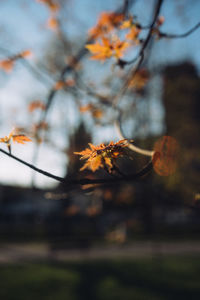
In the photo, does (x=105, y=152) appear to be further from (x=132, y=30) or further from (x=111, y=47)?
(x=132, y=30)

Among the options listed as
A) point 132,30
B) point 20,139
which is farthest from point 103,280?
point 132,30

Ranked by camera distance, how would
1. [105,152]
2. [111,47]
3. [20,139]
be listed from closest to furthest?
[105,152]
[20,139]
[111,47]

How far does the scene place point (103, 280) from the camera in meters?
7.34

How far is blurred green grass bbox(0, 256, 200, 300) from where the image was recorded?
611 cm

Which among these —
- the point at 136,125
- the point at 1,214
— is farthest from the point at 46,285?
the point at 1,214

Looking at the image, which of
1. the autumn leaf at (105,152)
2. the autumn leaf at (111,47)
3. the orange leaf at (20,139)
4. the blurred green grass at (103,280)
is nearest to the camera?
the autumn leaf at (105,152)

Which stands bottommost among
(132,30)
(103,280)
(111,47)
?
(103,280)

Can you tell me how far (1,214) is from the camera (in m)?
29.0

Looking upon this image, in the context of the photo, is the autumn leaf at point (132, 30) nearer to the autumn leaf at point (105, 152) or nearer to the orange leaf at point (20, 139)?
the autumn leaf at point (105, 152)

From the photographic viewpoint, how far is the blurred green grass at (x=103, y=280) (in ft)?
20.1

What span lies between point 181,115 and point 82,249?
24.9 ft

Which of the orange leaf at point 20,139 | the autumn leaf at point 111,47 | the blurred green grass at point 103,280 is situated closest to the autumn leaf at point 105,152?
the orange leaf at point 20,139

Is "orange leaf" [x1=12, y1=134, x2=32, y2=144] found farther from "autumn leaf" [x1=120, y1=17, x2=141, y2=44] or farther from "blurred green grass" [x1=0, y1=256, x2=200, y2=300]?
"blurred green grass" [x1=0, y1=256, x2=200, y2=300]

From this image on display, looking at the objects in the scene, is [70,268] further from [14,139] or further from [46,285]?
[14,139]
